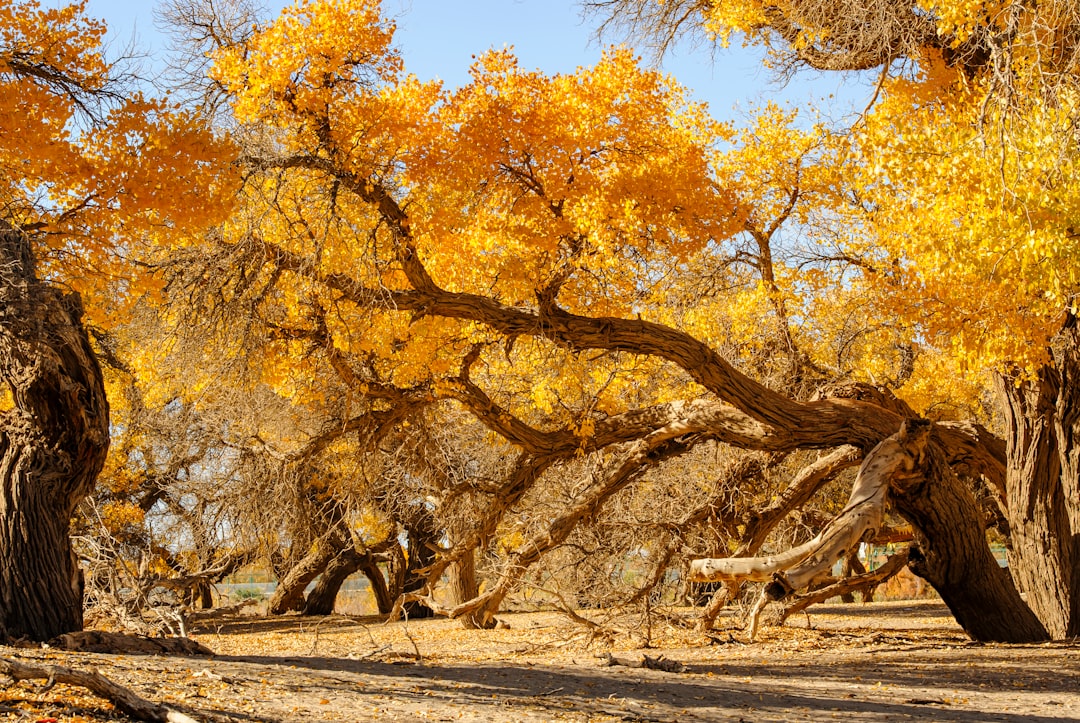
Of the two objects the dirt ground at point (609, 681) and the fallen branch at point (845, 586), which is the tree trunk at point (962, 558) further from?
the fallen branch at point (845, 586)

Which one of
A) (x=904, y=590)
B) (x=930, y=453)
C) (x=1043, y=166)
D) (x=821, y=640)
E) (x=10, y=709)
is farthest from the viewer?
(x=904, y=590)

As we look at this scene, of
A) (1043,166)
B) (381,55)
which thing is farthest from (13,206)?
(1043,166)

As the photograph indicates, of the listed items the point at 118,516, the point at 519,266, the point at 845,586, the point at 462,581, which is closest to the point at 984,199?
the point at 519,266

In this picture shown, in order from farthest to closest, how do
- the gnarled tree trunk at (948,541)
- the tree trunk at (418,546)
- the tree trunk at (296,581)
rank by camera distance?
the tree trunk at (296,581) < the tree trunk at (418,546) < the gnarled tree trunk at (948,541)

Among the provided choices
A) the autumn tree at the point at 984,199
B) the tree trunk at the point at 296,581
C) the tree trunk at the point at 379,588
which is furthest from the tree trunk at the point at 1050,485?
the tree trunk at the point at 379,588

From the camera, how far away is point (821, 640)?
988 cm

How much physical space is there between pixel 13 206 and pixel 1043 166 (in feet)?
23.6

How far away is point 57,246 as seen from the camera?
712cm

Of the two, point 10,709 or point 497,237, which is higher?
point 497,237

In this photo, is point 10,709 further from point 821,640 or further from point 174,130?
point 821,640

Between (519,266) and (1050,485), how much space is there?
5.88 meters

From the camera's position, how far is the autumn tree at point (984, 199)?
659cm

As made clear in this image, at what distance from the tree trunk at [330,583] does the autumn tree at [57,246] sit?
11504mm

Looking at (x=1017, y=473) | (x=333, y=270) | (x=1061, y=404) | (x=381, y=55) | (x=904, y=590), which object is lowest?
(x=904, y=590)
